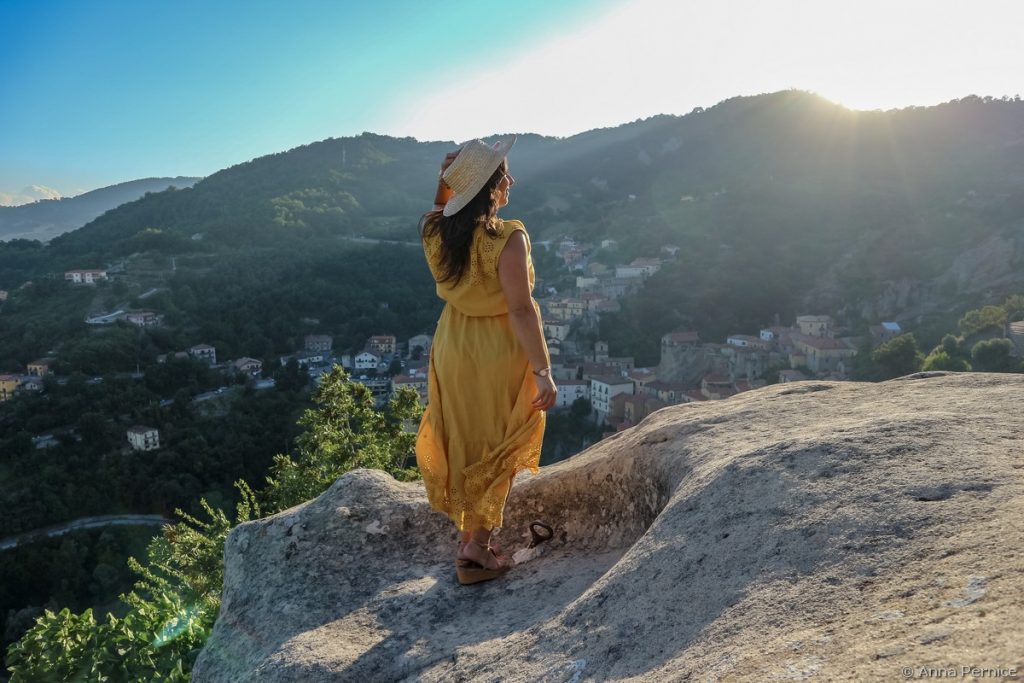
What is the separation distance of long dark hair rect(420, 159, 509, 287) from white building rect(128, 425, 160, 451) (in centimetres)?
3332

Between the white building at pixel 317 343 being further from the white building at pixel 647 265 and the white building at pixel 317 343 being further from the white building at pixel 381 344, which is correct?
the white building at pixel 647 265

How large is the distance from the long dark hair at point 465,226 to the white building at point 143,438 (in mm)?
33322

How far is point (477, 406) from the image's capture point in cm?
285

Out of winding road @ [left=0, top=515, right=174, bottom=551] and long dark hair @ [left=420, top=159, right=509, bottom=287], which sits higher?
long dark hair @ [left=420, top=159, right=509, bottom=287]

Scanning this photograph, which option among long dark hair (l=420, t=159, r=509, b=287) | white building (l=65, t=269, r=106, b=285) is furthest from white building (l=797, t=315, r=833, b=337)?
white building (l=65, t=269, r=106, b=285)

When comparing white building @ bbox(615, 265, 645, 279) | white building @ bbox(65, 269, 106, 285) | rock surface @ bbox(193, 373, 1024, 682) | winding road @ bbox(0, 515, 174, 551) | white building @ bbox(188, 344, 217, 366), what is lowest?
winding road @ bbox(0, 515, 174, 551)

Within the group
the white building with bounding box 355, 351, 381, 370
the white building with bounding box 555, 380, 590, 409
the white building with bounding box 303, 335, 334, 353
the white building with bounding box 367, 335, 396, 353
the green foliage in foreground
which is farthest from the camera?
the white building with bounding box 367, 335, 396, 353

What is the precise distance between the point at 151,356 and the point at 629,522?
43.1 metres

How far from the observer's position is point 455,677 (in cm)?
224

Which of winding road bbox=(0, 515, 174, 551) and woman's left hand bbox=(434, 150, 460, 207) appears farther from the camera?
winding road bbox=(0, 515, 174, 551)

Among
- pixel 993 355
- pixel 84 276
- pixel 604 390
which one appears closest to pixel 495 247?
pixel 993 355

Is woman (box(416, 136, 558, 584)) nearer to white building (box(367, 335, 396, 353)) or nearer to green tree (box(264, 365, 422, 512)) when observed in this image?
green tree (box(264, 365, 422, 512))

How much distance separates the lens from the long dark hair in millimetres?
2678

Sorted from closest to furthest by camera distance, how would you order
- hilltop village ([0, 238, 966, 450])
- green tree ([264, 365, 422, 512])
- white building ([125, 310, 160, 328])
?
green tree ([264, 365, 422, 512]) < hilltop village ([0, 238, 966, 450]) < white building ([125, 310, 160, 328])
